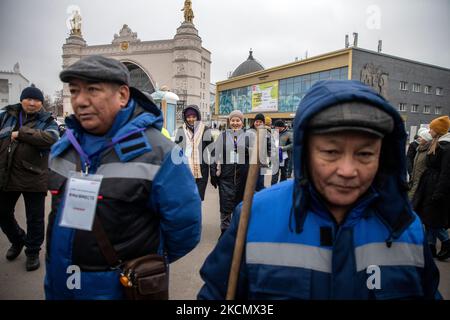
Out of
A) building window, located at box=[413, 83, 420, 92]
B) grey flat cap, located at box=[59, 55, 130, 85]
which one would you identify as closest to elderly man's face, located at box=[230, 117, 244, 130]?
grey flat cap, located at box=[59, 55, 130, 85]

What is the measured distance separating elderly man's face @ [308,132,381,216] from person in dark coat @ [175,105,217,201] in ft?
13.5

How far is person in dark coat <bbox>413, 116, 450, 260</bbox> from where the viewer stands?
13.4 ft

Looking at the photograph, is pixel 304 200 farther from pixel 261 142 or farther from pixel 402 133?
pixel 402 133

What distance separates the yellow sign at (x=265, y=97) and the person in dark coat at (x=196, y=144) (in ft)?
123

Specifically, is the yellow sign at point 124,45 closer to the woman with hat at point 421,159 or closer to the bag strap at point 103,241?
the woman with hat at point 421,159

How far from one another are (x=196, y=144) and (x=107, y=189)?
3.67m

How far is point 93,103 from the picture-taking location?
1794mm

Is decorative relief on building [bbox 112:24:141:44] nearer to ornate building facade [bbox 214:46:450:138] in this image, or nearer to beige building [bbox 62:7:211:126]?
beige building [bbox 62:7:211:126]

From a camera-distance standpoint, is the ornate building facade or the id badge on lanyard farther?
the ornate building facade

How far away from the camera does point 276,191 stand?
4.65 feet

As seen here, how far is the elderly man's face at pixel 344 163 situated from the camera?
1185mm

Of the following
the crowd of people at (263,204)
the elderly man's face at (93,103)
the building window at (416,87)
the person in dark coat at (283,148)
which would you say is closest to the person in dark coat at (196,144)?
the crowd of people at (263,204)
